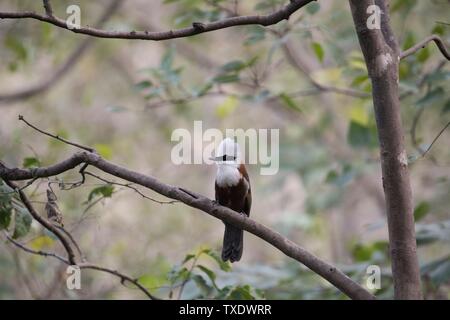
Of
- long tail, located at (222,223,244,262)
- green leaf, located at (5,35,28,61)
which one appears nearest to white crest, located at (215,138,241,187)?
long tail, located at (222,223,244,262)

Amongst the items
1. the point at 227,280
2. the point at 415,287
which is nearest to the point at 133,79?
the point at 227,280

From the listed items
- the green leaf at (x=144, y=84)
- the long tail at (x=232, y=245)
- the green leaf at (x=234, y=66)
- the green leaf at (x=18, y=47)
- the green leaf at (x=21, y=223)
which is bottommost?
the green leaf at (x=21, y=223)

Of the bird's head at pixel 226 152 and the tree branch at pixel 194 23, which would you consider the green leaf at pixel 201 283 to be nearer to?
the bird's head at pixel 226 152

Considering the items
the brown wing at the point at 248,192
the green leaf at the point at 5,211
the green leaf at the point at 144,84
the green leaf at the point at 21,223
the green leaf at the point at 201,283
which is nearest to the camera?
the green leaf at the point at 5,211

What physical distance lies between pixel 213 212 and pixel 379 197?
5.33 m

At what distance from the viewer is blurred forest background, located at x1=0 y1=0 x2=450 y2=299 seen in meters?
3.65

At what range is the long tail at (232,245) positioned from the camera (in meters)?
3.29

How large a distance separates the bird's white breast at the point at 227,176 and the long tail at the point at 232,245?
22 centimetres

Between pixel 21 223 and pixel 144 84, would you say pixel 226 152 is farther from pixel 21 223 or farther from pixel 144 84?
pixel 21 223

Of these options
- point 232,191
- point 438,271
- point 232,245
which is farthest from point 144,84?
point 438,271

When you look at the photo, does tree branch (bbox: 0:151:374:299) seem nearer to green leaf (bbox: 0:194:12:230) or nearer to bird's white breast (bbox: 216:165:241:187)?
green leaf (bbox: 0:194:12:230)

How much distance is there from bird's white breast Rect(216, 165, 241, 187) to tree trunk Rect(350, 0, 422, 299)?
4.25 feet

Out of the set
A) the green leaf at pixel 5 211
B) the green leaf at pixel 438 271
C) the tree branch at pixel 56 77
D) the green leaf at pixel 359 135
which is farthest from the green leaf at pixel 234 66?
the tree branch at pixel 56 77
